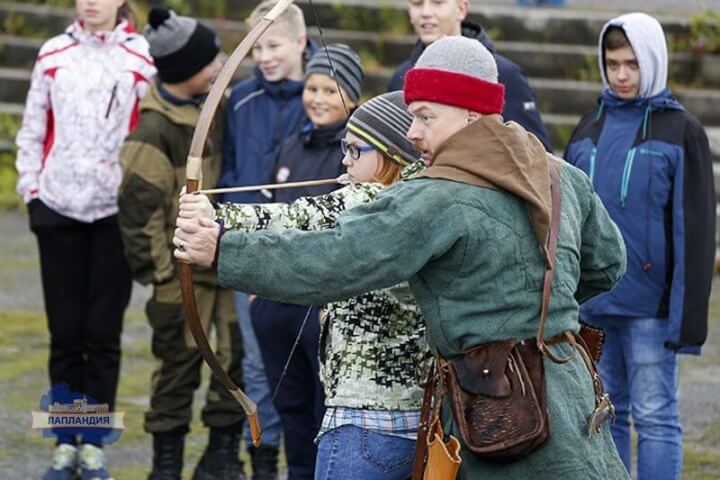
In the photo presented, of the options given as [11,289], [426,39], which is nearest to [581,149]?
[426,39]

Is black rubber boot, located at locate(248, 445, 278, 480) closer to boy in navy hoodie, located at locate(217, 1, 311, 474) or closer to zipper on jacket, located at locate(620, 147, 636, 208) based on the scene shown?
boy in navy hoodie, located at locate(217, 1, 311, 474)

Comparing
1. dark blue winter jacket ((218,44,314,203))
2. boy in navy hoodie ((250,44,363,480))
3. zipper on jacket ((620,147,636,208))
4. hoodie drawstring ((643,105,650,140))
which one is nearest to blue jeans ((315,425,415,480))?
boy in navy hoodie ((250,44,363,480))

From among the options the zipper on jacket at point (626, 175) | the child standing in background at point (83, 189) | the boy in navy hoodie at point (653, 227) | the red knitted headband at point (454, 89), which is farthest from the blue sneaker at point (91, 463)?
the red knitted headband at point (454, 89)

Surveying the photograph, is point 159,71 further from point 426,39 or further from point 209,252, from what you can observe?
point 209,252

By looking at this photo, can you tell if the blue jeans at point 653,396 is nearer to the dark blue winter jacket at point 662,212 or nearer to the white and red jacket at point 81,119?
the dark blue winter jacket at point 662,212

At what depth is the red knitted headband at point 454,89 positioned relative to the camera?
12.1 ft

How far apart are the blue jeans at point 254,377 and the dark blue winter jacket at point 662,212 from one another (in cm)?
141

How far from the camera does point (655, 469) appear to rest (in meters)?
5.55

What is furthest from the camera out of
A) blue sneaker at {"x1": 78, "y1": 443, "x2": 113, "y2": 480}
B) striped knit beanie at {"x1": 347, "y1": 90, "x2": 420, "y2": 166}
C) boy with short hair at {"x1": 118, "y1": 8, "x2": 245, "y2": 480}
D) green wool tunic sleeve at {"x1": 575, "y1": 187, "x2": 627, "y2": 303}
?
blue sneaker at {"x1": 78, "y1": 443, "x2": 113, "y2": 480}

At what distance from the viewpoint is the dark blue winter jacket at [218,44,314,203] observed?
20.7ft

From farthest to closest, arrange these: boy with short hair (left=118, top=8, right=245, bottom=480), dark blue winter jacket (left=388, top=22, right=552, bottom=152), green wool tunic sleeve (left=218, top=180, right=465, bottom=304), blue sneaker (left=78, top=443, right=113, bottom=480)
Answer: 1. blue sneaker (left=78, top=443, right=113, bottom=480)
2. boy with short hair (left=118, top=8, right=245, bottom=480)
3. dark blue winter jacket (left=388, top=22, right=552, bottom=152)
4. green wool tunic sleeve (left=218, top=180, right=465, bottom=304)

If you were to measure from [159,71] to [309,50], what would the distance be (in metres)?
0.82

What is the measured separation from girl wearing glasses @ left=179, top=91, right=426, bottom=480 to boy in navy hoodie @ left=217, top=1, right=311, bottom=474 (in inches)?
83.0

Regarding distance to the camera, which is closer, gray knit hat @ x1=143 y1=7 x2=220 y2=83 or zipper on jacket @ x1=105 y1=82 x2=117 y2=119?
gray knit hat @ x1=143 y1=7 x2=220 y2=83
